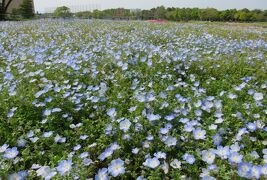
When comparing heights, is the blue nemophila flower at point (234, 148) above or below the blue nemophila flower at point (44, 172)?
above

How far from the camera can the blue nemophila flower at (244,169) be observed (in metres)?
1.72

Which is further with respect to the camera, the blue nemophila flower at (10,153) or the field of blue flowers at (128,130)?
the blue nemophila flower at (10,153)

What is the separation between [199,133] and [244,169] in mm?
618

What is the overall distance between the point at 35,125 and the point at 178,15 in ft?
165

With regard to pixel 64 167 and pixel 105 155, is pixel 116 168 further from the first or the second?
pixel 64 167

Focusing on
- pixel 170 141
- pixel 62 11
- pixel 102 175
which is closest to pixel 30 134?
pixel 102 175

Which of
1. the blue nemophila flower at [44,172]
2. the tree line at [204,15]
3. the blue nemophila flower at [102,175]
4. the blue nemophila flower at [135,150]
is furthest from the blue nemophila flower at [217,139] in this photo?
the tree line at [204,15]

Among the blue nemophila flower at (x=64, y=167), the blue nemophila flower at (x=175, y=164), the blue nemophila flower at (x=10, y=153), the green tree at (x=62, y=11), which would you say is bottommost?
the blue nemophila flower at (x=175, y=164)

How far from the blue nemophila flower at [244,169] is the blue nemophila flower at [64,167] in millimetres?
993

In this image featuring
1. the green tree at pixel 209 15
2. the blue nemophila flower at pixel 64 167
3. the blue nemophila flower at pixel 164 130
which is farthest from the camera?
the green tree at pixel 209 15

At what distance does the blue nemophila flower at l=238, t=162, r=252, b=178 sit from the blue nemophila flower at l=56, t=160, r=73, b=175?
99 cm

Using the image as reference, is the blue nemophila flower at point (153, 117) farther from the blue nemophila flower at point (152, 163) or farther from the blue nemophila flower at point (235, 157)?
the blue nemophila flower at point (235, 157)

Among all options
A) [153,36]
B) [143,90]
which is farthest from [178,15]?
[143,90]

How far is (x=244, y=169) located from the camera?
1741 mm
